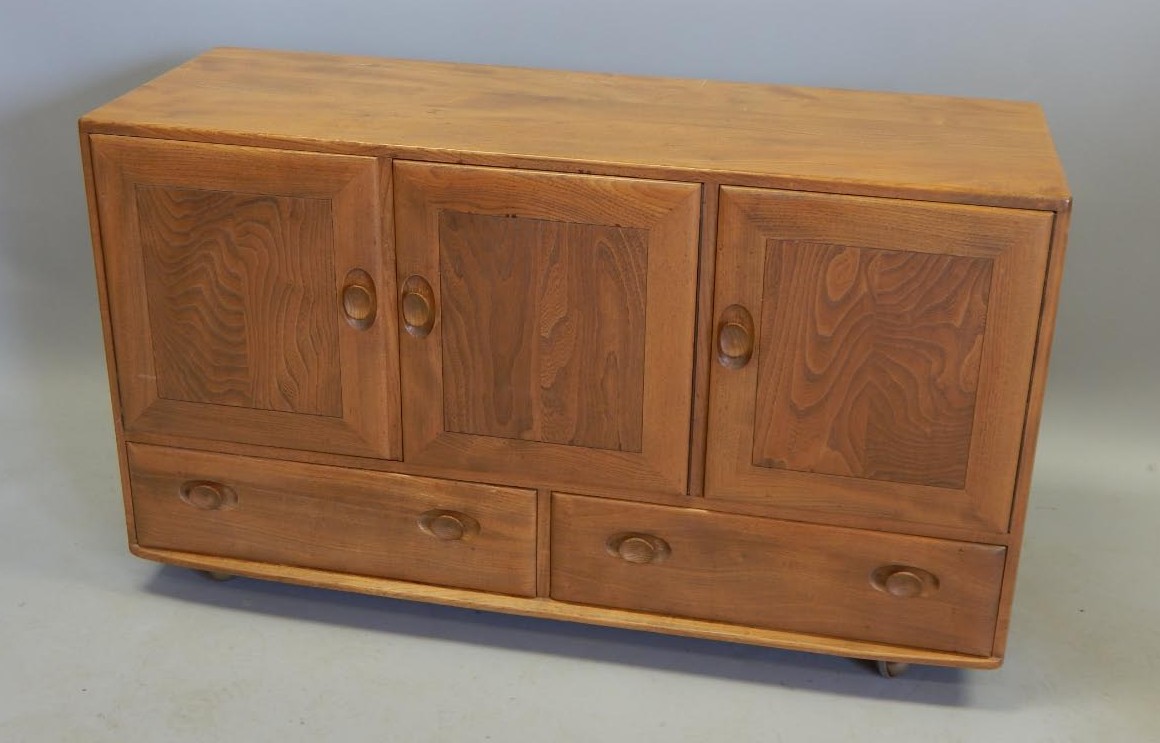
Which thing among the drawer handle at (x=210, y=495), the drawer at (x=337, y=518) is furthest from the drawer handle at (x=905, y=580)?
the drawer handle at (x=210, y=495)

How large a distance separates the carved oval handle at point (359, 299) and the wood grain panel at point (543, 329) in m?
0.11

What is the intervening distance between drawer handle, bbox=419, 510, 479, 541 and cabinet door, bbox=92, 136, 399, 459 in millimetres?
129

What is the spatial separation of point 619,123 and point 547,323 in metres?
0.33

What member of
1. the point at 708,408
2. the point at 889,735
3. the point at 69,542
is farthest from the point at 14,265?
the point at 889,735

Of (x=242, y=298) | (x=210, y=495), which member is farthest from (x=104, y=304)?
(x=210, y=495)

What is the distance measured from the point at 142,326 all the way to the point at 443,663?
2.32 ft

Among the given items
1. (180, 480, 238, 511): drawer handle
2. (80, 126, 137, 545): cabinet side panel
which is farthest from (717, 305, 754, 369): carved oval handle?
(80, 126, 137, 545): cabinet side panel

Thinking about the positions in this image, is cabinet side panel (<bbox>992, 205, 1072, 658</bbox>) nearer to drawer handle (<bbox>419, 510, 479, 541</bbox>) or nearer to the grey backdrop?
the grey backdrop

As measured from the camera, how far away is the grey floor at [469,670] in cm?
231

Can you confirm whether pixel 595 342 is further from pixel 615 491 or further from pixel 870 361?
pixel 870 361

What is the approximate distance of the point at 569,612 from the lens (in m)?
2.44

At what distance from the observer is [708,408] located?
2.28m

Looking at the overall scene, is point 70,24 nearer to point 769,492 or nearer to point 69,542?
point 69,542

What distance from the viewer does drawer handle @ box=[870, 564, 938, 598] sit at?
231 centimetres
